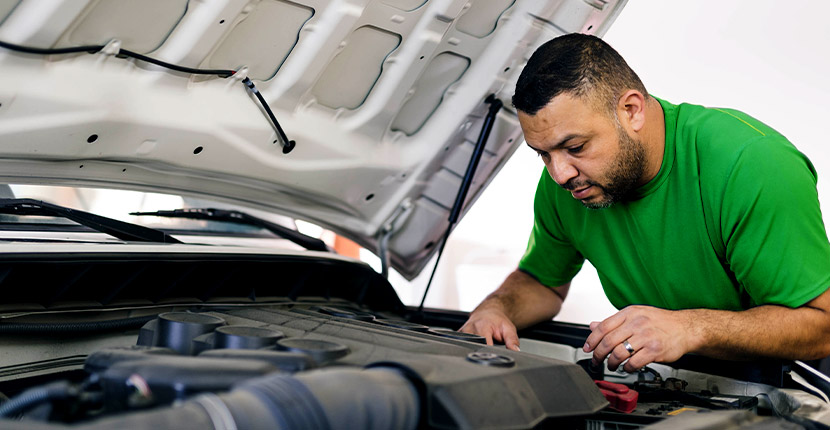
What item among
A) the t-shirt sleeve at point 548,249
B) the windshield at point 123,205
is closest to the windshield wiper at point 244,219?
the windshield at point 123,205

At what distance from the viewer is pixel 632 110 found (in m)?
1.60

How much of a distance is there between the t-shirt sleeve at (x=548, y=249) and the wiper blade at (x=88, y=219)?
0.99 meters

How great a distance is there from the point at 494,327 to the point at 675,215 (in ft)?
1.64

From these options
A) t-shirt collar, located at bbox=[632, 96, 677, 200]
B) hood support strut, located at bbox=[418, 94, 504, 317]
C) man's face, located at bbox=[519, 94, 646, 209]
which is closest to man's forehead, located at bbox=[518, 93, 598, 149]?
man's face, located at bbox=[519, 94, 646, 209]

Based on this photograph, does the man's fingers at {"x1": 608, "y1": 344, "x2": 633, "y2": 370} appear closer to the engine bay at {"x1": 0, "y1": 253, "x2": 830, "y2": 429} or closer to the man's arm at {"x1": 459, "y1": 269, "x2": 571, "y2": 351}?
the engine bay at {"x1": 0, "y1": 253, "x2": 830, "y2": 429}

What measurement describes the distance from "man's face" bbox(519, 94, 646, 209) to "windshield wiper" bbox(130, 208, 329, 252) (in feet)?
2.36

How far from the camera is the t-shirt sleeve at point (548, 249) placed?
1969mm

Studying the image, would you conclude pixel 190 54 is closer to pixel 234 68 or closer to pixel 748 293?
pixel 234 68

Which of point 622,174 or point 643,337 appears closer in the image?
point 643,337

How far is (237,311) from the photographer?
1.40 meters

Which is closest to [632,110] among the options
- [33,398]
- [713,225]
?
[713,225]

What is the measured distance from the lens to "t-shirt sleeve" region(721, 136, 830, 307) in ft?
4.69

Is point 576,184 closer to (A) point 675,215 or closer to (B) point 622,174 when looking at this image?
(B) point 622,174

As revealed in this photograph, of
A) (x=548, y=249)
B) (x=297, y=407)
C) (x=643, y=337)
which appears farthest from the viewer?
(x=548, y=249)
